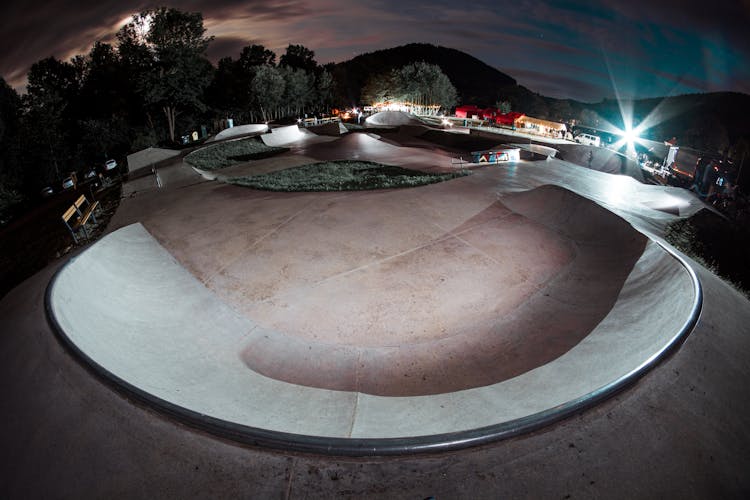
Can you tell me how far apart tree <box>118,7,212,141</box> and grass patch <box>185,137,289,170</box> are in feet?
58.1

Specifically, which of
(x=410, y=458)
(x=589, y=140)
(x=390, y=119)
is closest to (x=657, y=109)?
(x=589, y=140)

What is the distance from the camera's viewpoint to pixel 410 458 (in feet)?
10.8

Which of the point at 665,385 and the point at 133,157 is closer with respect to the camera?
the point at 665,385

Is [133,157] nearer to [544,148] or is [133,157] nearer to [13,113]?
[544,148]

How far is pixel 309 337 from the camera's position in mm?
6184

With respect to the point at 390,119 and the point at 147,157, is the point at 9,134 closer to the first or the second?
the point at 147,157

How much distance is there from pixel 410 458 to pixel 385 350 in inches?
105

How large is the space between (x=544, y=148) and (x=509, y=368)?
24.3 metres

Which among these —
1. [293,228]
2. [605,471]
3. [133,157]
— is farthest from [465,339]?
[133,157]

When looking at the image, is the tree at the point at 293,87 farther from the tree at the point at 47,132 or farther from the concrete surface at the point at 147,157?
the concrete surface at the point at 147,157

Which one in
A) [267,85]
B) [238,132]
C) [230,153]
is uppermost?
[267,85]

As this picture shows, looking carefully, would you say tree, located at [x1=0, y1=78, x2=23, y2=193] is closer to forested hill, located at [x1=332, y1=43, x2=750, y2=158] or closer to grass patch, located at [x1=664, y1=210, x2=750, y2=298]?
grass patch, located at [x1=664, y1=210, x2=750, y2=298]

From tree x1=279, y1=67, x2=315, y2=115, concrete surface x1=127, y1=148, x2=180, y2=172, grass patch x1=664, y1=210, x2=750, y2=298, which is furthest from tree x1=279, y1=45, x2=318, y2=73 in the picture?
grass patch x1=664, y1=210, x2=750, y2=298

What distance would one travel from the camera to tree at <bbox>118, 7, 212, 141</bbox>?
35.3 meters
